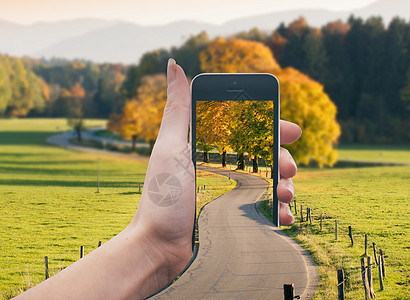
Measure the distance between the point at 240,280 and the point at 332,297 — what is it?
553 cm

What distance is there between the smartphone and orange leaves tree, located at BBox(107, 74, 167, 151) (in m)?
36.8

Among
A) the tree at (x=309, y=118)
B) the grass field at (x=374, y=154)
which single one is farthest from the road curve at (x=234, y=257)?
the grass field at (x=374, y=154)

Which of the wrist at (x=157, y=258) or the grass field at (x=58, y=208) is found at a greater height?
the wrist at (x=157, y=258)

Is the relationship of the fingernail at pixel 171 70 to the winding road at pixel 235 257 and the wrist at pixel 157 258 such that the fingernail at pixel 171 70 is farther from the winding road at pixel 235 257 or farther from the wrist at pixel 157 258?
the wrist at pixel 157 258

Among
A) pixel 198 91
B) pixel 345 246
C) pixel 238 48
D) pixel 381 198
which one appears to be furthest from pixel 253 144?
pixel 238 48

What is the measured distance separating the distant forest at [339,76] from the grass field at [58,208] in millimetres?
25458

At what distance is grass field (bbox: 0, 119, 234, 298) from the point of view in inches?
569

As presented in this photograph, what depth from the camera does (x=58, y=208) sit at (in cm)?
2339

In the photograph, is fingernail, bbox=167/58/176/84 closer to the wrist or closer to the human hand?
the human hand

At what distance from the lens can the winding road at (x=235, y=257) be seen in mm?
5133

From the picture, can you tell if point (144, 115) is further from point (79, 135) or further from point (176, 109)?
point (176, 109)

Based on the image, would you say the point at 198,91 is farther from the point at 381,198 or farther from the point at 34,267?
the point at 381,198

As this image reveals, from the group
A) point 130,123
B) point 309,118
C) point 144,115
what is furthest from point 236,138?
point 130,123

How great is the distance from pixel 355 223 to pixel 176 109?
15391 millimetres
